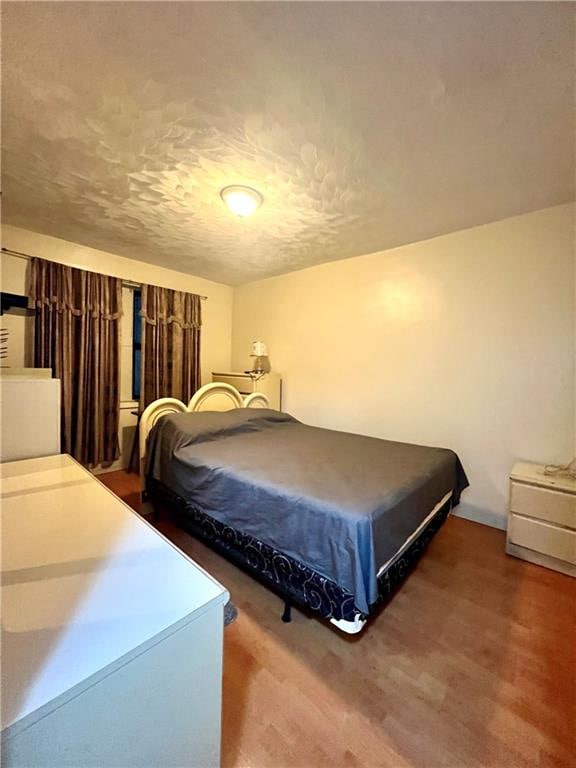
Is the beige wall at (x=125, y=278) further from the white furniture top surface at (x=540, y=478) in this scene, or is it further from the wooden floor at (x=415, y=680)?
the white furniture top surface at (x=540, y=478)

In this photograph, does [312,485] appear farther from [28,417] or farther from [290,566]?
[28,417]

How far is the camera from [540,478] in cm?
209

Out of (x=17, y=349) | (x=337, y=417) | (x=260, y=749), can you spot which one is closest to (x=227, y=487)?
(x=260, y=749)

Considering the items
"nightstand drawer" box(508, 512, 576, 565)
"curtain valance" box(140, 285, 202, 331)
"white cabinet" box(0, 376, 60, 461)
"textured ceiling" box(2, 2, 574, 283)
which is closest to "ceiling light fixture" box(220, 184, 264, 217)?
"textured ceiling" box(2, 2, 574, 283)

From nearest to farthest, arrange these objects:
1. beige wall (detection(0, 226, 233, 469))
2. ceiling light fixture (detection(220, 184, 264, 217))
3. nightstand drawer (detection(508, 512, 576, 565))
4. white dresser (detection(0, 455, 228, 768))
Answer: white dresser (detection(0, 455, 228, 768)) < nightstand drawer (detection(508, 512, 576, 565)) < ceiling light fixture (detection(220, 184, 264, 217)) < beige wall (detection(0, 226, 233, 469))

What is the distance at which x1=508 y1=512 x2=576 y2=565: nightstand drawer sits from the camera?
1.94 metres

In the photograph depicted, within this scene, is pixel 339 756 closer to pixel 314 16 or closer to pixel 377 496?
pixel 377 496

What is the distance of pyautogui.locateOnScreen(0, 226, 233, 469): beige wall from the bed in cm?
142

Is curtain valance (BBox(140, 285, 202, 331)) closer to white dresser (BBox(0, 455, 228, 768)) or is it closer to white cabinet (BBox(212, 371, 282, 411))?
white cabinet (BBox(212, 371, 282, 411))

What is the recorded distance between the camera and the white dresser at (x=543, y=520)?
6.37 ft

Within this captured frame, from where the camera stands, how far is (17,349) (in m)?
2.95

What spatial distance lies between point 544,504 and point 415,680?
143 centimetres

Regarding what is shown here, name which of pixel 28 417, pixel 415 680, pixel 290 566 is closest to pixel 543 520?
pixel 415 680

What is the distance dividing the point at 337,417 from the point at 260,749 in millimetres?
2744
